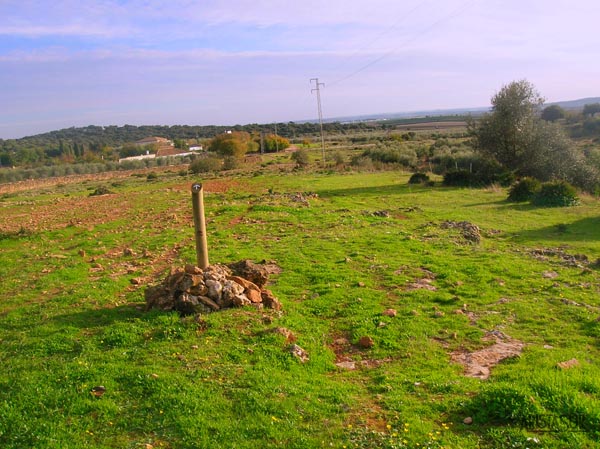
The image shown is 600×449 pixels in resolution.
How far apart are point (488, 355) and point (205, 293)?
4104 mm

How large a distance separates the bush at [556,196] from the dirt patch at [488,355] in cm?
1617

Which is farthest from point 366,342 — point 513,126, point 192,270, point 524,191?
point 513,126

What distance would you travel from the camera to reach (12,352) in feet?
21.6

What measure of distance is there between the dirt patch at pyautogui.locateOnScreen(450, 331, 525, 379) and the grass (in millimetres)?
159

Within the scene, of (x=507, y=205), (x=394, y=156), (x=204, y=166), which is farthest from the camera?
(x=204, y=166)

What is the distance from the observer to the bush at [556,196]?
2134cm

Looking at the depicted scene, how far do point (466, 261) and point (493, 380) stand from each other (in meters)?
6.10

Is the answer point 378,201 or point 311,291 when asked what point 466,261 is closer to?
point 311,291

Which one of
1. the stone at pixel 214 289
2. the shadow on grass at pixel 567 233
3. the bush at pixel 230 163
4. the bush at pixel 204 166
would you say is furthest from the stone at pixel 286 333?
the bush at pixel 230 163

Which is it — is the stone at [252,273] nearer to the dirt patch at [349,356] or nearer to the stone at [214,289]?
the stone at [214,289]

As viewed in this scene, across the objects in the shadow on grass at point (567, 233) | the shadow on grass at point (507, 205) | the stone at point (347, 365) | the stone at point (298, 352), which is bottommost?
the shadow on grass at point (567, 233)

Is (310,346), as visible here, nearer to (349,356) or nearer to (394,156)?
(349,356)

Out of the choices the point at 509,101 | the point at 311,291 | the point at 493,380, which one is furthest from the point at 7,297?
the point at 509,101

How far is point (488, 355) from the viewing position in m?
6.73
